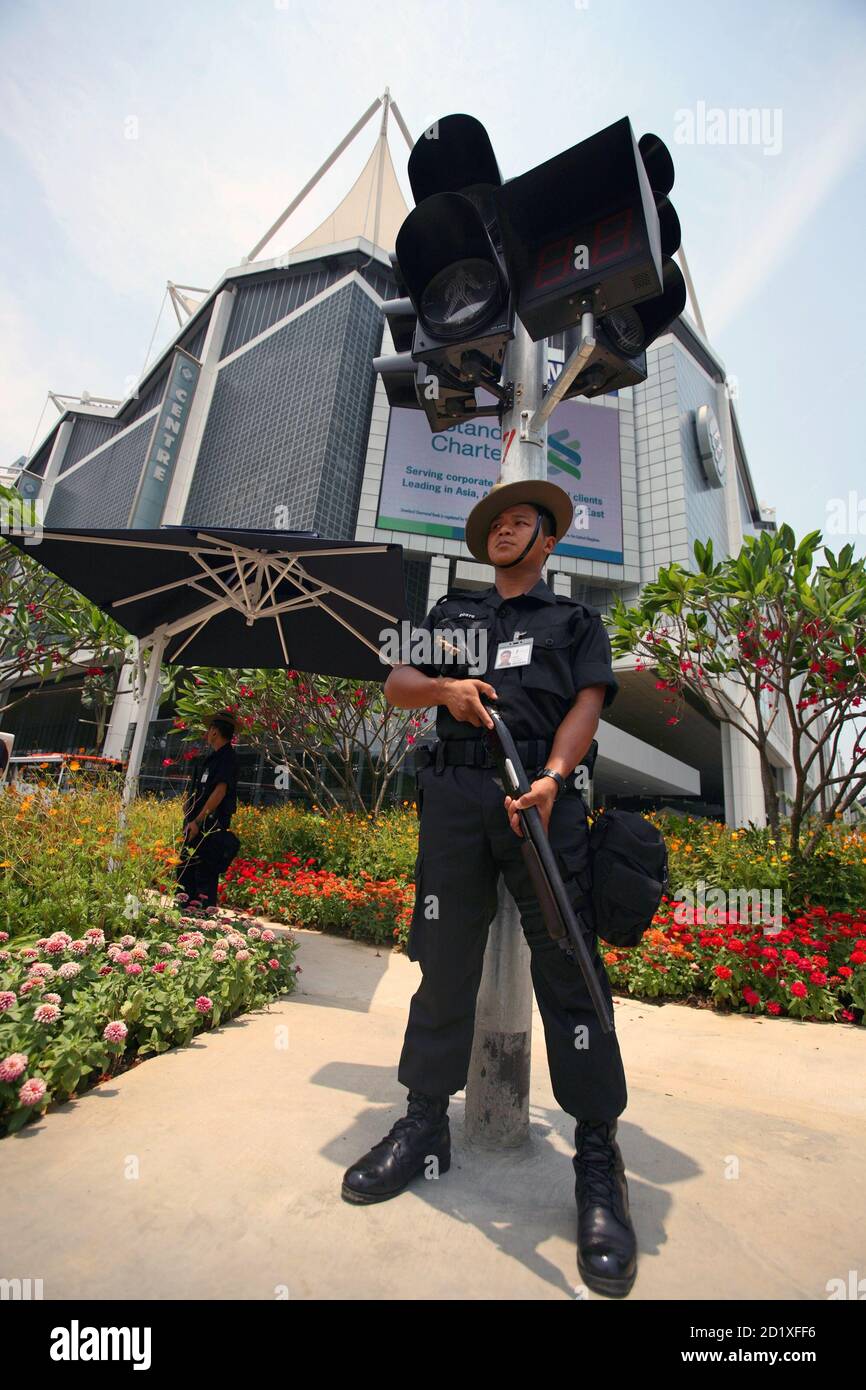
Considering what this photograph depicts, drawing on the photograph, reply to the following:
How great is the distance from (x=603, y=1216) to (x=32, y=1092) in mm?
1683

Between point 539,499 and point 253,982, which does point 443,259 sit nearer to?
point 539,499

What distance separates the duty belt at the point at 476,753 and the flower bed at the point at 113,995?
1.58m

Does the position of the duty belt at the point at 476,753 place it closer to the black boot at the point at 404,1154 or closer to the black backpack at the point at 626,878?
the black backpack at the point at 626,878

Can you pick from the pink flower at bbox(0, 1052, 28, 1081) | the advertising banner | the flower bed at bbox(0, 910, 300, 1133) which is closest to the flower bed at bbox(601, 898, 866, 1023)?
the flower bed at bbox(0, 910, 300, 1133)

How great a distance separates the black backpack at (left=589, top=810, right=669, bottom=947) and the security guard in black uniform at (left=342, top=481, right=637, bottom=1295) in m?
0.05

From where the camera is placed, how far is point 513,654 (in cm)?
213

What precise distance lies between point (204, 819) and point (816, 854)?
221 inches

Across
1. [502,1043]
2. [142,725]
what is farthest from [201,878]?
[502,1043]

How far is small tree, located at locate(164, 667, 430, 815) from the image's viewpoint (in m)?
10.0

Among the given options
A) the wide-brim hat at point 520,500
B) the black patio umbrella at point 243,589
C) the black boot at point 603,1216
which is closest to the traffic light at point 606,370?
the wide-brim hat at point 520,500

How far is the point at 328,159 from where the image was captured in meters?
34.2

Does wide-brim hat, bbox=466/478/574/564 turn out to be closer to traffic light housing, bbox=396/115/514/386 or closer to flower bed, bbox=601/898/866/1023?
traffic light housing, bbox=396/115/514/386

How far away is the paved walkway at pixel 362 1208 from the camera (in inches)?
54.4
